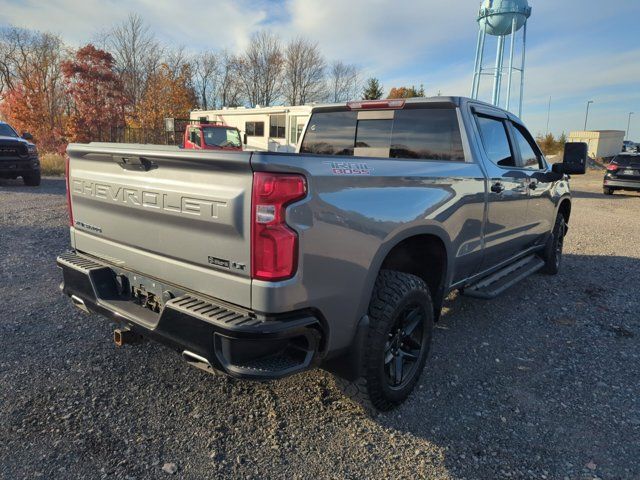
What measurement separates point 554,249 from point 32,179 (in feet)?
42.8

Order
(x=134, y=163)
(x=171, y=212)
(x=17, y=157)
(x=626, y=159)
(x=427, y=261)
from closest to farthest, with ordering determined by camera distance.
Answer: (x=171, y=212)
(x=134, y=163)
(x=427, y=261)
(x=17, y=157)
(x=626, y=159)

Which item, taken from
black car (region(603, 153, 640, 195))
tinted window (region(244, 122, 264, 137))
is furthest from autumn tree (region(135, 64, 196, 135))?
black car (region(603, 153, 640, 195))

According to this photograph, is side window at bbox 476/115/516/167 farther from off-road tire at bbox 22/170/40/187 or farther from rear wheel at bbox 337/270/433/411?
off-road tire at bbox 22/170/40/187

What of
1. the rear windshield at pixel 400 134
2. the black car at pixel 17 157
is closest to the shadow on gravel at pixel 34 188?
the black car at pixel 17 157

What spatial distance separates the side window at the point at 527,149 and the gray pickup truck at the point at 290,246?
0.99 metres

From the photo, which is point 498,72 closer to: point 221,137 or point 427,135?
point 221,137

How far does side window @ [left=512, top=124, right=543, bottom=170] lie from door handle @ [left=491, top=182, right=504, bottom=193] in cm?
86

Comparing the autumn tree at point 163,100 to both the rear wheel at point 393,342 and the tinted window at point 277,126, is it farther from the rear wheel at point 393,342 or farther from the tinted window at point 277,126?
the rear wheel at point 393,342

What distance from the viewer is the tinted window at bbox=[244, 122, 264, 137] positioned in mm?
22634

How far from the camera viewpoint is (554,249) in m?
5.76

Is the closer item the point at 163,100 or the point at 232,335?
the point at 232,335

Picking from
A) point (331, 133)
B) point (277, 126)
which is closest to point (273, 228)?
point (331, 133)

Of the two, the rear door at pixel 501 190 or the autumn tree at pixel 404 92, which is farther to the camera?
the autumn tree at pixel 404 92

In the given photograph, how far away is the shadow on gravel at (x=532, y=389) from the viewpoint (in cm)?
244
